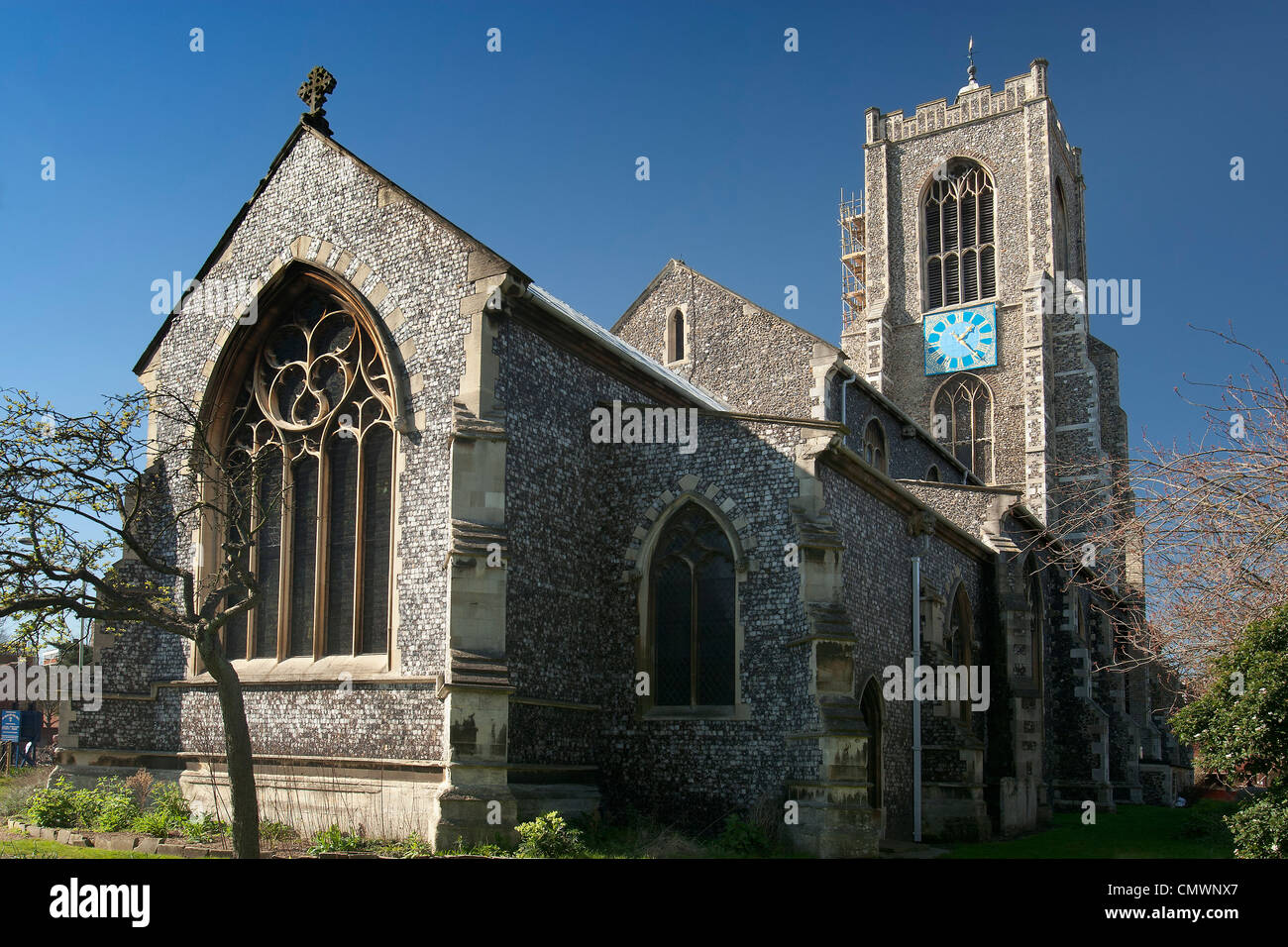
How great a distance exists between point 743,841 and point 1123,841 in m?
10.1

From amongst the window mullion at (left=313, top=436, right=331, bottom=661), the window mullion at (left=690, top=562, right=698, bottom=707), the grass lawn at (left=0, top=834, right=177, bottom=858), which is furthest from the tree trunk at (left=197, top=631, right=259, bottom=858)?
the window mullion at (left=690, top=562, right=698, bottom=707)

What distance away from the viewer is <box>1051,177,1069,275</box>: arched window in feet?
146

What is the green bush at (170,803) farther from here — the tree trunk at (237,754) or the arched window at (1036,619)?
the arched window at (1036,619)

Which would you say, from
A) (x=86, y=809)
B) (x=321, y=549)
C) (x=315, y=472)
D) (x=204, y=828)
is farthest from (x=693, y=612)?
(x=86, y=809)

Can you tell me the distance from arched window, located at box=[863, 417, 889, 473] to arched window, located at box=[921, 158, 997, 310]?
17127mm

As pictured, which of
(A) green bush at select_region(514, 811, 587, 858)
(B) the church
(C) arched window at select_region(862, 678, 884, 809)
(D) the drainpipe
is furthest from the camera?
(D) the drainpipe

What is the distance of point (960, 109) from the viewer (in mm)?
48062

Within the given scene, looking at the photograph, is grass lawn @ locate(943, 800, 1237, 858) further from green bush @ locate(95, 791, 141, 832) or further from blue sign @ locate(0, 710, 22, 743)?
blue sign @ locate(0, 710, 22, 743)

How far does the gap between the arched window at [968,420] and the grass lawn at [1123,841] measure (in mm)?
19274

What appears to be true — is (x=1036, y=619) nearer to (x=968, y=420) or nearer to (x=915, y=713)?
(x=915, y=713)

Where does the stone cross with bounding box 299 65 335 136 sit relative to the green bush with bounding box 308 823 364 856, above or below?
above

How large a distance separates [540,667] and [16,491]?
276 inches
